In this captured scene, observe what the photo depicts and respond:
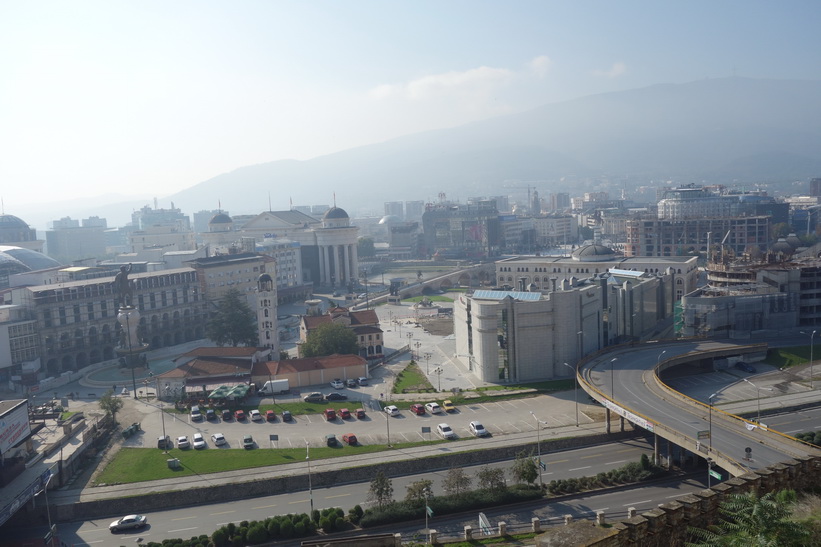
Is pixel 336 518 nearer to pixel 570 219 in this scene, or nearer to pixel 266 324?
pixel 266 324

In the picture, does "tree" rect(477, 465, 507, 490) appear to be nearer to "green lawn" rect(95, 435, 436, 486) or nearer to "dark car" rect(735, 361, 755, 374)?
"green lawn" rect(95, 435, 436, 486)

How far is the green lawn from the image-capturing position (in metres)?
34.3

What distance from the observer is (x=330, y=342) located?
2165 inches

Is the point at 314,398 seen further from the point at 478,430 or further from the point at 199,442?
the point at 478,430

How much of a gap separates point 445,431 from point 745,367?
2427 cm

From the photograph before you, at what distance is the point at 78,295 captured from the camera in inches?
2458

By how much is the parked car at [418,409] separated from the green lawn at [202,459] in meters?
5.12

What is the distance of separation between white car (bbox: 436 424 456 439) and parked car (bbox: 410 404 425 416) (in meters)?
3.45

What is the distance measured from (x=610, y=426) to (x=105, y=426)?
30.3 meters

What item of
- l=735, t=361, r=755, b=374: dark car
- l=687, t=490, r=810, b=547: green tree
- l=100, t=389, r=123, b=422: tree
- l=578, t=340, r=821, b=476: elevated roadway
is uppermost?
l=687, t=490, r=810, b=547: green tree

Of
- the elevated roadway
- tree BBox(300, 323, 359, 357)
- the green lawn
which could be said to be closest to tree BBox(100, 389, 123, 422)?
the green lawn

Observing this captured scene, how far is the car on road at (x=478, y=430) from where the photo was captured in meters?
37.5

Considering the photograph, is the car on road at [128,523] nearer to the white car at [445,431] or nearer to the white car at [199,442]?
the white car at [199,442]

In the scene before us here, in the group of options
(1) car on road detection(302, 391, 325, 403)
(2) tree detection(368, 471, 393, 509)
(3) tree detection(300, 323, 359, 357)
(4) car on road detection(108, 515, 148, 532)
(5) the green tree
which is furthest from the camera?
(3) tree detection(300, 323, 359, 357)
